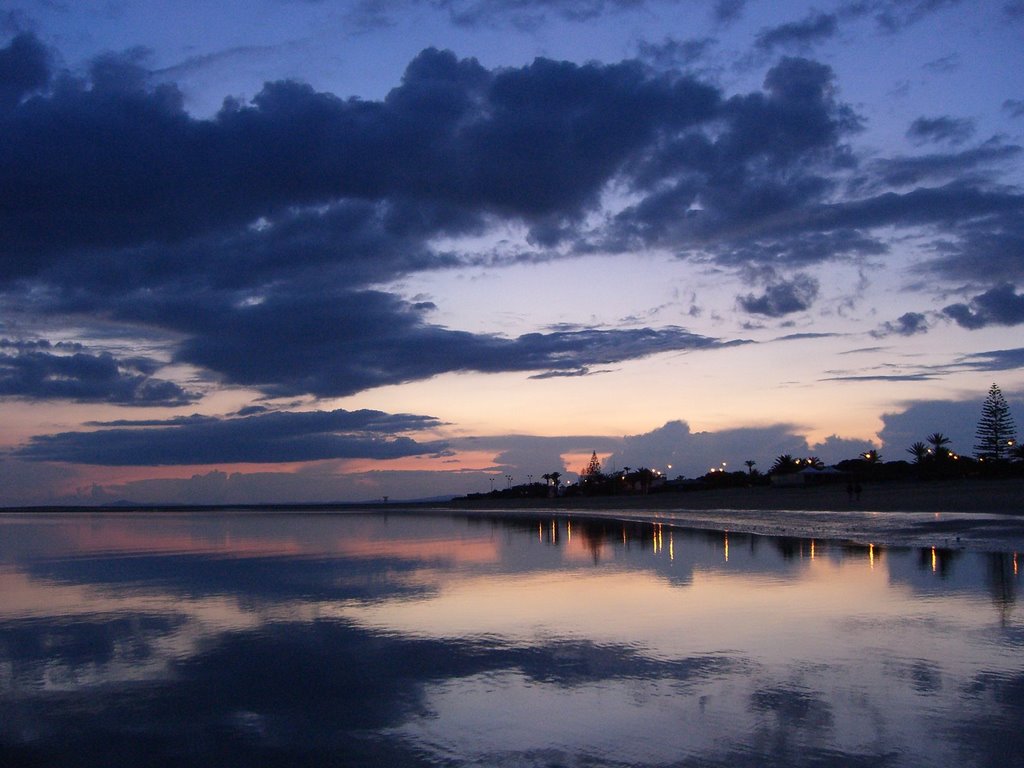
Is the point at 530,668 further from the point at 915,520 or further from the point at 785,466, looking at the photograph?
the point at 785,466

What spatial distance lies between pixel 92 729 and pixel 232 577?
51.1 ft

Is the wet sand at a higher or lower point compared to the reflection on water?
lower

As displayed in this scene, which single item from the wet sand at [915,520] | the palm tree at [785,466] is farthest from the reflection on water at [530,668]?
the palm tree at [785,466]

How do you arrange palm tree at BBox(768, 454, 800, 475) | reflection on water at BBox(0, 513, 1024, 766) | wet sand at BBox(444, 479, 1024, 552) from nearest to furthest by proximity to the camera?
reflection on water at BBox(0, 513, 1024, 766) → wet sand at BBox(444, 479, 1024, 552) → palm tree at BBox(768, 454, 800, 475)

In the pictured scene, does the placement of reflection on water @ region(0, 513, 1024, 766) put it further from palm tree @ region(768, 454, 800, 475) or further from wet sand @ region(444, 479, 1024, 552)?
palm tree @ region(768, 454, 800, 475)

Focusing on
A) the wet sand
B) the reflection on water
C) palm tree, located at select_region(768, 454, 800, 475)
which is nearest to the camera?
the reflection on water

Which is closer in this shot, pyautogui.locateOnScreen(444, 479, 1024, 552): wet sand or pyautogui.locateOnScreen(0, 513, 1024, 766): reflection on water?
pyautogui.locateOnScreen(0, 513, 1024, 766): reflection on water

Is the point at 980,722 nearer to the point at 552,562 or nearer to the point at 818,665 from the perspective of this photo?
the point at 818,665

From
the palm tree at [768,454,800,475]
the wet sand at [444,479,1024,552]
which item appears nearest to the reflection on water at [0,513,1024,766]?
the wet sand at [444,479,1024,552]

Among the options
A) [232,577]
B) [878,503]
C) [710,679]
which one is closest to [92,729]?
[710,679]

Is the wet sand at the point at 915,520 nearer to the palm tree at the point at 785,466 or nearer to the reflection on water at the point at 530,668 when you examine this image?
the reflection on water at the point at 530,668

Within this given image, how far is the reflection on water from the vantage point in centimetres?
848

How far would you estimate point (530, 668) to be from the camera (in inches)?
465

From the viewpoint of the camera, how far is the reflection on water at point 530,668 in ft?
27.8
